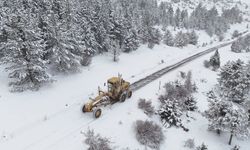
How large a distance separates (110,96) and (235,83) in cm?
1569

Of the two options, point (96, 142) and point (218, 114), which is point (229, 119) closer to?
point (218, 114)

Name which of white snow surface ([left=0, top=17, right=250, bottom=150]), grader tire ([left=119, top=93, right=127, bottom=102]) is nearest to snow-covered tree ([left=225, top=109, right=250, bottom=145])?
white snow surface ([left=0, top=17, right=250, bottom=150])

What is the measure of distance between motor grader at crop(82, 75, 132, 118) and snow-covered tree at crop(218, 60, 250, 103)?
1184cm

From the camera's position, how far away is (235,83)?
27.1 meters

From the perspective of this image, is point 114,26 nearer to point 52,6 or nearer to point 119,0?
point 52,6

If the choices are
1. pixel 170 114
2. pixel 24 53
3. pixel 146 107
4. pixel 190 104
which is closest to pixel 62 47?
pixel 24 53

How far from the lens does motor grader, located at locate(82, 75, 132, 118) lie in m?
19.7

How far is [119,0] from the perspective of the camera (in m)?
78.8

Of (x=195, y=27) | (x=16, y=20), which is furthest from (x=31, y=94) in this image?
(x=195, y=27)

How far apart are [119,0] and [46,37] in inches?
2258

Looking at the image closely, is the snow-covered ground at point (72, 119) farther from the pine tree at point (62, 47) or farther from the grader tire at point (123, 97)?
the pine tree at point (62, 47)

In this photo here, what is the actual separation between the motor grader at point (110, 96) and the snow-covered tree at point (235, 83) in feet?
38.9

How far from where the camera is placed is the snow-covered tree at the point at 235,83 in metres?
26.2

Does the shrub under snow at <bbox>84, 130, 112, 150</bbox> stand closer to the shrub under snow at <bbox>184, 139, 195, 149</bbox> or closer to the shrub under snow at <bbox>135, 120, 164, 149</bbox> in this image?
the shrub under snow at <bbox>135, 120, 164, 149</bbox>
